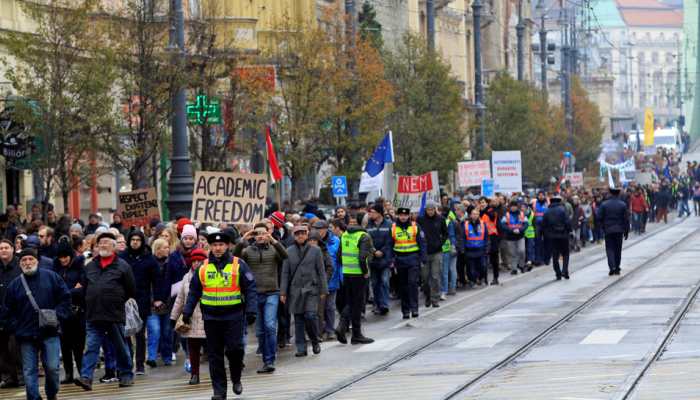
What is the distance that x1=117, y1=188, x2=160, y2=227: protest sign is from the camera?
26.9 meters

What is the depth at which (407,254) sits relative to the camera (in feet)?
84.0

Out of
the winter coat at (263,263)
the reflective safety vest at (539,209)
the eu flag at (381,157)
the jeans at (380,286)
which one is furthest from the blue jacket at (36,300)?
the reflective safety vest at (539,209)

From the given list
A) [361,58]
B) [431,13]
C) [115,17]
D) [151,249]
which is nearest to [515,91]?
[431,13]

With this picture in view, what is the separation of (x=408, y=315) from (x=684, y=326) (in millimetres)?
4489

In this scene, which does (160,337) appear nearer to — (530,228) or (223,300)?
(223,300)

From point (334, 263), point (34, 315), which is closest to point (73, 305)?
point (34, 315)

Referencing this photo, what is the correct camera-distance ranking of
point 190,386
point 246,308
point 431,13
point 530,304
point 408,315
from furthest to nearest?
point 431,13, point 530,304, point 408,315, point 190,386, point 246,308

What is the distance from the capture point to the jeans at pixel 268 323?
762 inches

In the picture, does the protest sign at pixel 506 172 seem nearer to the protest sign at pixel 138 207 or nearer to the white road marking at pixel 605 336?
the protest sign at pixel 138 207

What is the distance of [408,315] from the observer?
2566cm

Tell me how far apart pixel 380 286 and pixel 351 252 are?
13.1ft

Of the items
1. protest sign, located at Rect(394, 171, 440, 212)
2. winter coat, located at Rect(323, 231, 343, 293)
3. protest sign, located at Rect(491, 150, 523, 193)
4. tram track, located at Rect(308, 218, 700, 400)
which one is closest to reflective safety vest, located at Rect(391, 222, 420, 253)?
tram track, located at Rect(308, 218, 700, 400)

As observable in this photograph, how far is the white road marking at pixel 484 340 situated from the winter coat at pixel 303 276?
1.79 meters

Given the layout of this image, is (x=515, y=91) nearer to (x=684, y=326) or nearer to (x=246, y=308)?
(x=684, y=326)
